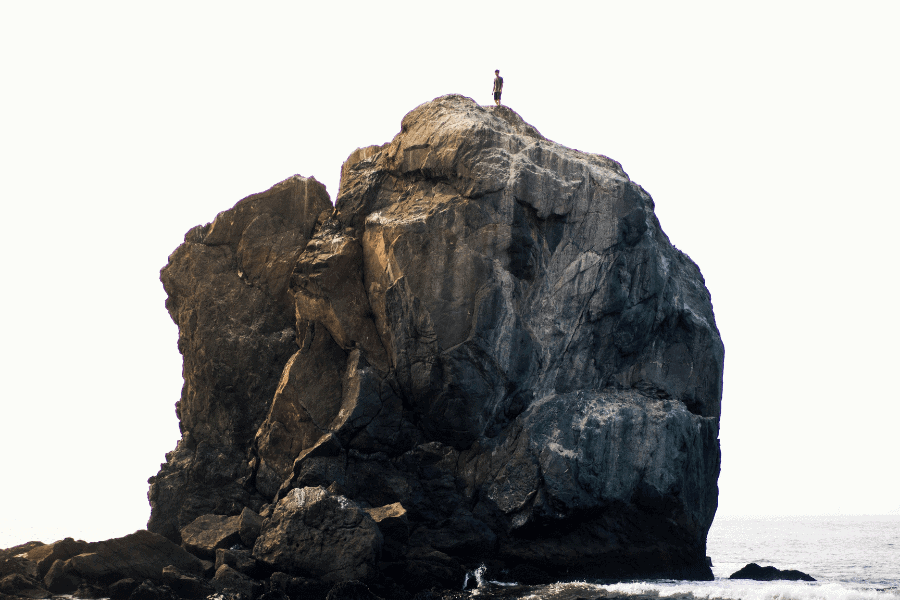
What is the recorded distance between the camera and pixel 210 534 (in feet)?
83.0

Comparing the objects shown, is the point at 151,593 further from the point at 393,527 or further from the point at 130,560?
the point at 393,527

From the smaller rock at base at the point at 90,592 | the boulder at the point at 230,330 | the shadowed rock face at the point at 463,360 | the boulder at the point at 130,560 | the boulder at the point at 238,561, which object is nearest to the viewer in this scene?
the smaller rock at base at the point at 90,592

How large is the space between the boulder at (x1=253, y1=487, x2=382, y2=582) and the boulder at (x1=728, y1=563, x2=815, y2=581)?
16442mm

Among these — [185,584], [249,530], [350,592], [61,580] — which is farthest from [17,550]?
[350,592]

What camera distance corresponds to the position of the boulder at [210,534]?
24.7 meters

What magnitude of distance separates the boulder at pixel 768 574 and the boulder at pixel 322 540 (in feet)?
53.9

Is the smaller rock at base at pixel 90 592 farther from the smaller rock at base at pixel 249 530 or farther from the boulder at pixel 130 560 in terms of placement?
the smaller rock at base at pixel 249 530

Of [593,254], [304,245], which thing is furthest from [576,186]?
[304,245]

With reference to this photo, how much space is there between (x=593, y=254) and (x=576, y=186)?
9.14 ft

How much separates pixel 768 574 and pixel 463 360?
16041 millimetres

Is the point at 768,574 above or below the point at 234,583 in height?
below

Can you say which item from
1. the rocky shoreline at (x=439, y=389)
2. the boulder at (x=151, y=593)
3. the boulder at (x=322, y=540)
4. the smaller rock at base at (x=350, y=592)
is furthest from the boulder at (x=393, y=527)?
the boulder at (x=151, y=593)

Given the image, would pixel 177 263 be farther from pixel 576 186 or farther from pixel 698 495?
pixel 698 495

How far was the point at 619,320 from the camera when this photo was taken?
28562 millimetres
